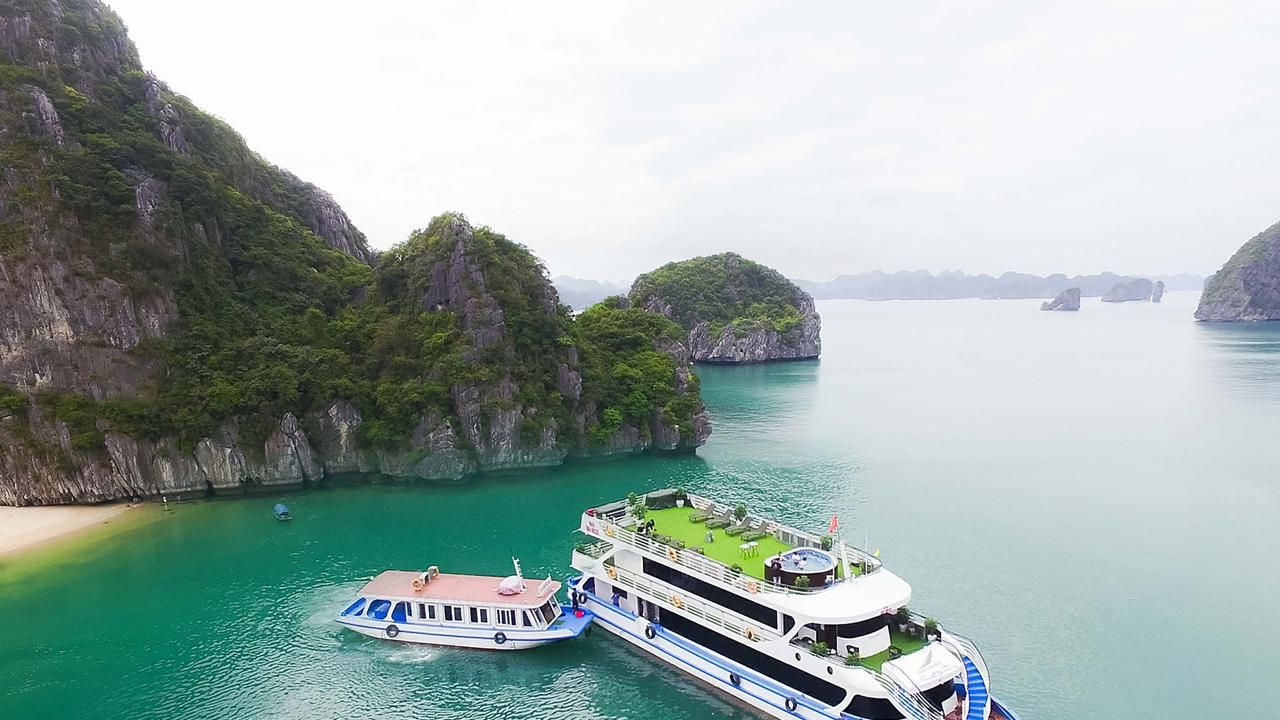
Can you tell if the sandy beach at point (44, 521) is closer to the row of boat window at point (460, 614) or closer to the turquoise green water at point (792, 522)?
the turquoise green water at point (792, 522)

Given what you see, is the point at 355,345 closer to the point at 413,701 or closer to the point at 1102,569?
the point at 413,701

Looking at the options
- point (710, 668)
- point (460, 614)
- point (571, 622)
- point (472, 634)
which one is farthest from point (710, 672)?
point (460, 614)

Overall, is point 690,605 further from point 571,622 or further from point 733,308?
point 733,308

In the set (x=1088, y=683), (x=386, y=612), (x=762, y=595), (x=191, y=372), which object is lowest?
(x=1088, y=683)

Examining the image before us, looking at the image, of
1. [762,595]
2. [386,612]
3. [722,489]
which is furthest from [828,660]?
[722,489]

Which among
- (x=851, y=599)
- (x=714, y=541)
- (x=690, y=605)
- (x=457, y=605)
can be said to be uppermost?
(x=714, y=541)

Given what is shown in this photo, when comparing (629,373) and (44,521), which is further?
(629,373)

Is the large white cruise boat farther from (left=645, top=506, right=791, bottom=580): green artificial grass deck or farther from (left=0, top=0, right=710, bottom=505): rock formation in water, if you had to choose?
(left=0, top=0, right=710, bottom=505): rock formation in water
